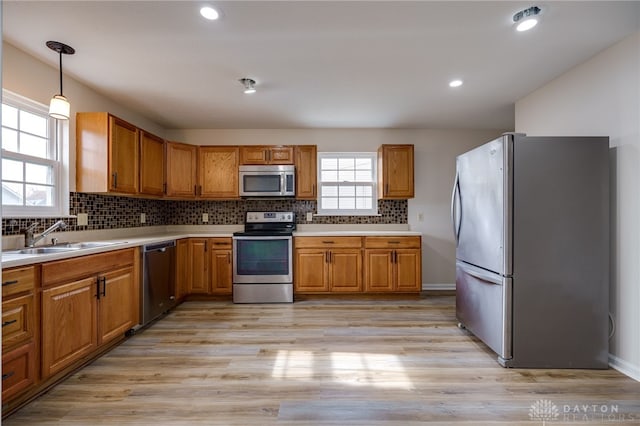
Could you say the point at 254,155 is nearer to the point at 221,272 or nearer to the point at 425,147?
the point at 221,272

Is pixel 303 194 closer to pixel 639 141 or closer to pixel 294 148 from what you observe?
pixel 294 148

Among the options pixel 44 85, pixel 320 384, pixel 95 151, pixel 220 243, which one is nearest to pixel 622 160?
pixel 320 384

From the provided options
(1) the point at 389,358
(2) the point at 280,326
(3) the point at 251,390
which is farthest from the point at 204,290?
(1) the point at 389,358

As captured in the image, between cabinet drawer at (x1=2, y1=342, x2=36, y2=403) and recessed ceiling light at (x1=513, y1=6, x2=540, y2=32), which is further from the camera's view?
recessed ceiling light at (x1=513, y1=6, x2=540, y2=32)

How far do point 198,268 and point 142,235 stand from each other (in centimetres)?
79

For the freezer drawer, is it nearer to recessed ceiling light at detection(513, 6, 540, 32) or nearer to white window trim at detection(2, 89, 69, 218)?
recessed ceiling light at detection(513, 6, 540, 32)

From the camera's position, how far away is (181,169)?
406 cm

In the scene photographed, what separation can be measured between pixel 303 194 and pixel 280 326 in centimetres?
177

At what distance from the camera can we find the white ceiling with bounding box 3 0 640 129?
1.98m

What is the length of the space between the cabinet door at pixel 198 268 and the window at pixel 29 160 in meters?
1.44

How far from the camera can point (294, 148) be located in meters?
4.22

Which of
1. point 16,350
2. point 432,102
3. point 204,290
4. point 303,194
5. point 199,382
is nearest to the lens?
point 16,350

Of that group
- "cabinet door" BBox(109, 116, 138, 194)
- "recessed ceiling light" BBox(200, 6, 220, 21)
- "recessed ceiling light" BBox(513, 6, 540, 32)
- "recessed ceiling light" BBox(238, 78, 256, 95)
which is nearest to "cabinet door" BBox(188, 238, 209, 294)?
"cabinet door" BBox(109, 116, 138, 194)

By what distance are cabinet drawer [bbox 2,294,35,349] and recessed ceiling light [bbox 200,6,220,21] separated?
2034 mm
